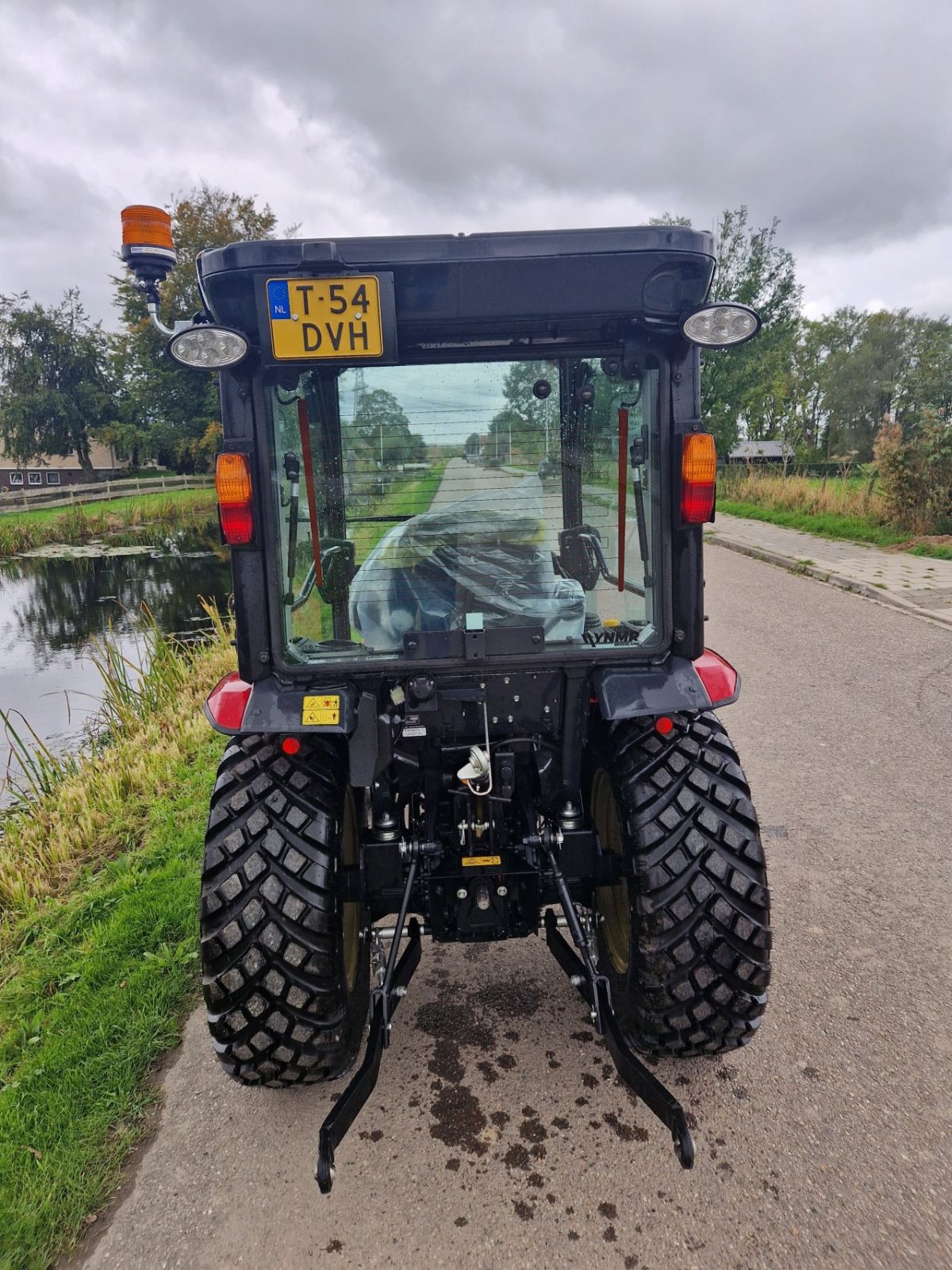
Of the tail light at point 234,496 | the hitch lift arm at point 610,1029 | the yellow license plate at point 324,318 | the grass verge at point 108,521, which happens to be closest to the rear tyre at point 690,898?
the hitch lift arm at point 610,1029

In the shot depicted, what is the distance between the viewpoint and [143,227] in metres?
2.11

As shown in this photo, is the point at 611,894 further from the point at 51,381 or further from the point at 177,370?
the point at 51,381

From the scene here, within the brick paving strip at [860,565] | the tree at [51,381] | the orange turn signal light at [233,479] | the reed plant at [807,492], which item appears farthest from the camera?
the tree at [51,381]

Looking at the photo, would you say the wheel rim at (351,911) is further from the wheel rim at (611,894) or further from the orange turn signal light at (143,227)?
the orange turn signal light at (143,227)

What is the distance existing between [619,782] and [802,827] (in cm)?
225

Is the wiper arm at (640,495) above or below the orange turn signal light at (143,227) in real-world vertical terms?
below

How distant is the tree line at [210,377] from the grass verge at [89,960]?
1629cm

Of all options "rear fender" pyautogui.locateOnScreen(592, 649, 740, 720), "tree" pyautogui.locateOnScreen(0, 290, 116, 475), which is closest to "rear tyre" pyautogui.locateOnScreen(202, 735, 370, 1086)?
"rear fender" pyautogui.locateOnScreen(592, 649, 740, 720)

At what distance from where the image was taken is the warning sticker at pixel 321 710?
2.10m

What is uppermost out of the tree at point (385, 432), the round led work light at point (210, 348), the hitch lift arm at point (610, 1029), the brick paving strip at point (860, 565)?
the round led work light at point (210, 348)

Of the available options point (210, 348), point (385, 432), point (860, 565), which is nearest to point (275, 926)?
point (385, 432)

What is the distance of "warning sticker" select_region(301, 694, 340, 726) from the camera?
210 cm

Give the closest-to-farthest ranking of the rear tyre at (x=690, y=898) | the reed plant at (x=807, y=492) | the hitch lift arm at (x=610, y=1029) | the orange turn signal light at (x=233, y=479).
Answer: the hitch lift arm at (x=610, y=1029) < the orange turn signal light at (x=233, y=479) < the rear tyre at (x=690, y=898) < the reed plant at (x=807, y=492)

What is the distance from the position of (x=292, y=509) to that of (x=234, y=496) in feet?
0.64
